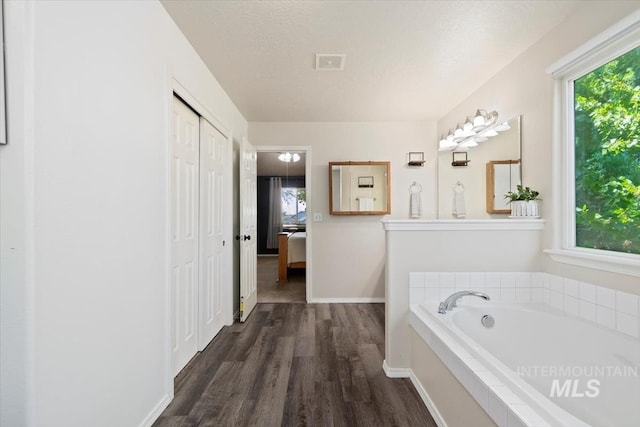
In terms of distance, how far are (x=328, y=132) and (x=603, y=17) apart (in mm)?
2727

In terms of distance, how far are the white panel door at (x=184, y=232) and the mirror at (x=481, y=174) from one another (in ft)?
8.18

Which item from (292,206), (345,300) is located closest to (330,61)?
(345,300)

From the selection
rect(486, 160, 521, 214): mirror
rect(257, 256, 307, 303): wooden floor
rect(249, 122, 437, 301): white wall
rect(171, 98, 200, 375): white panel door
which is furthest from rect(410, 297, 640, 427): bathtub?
rect(257, 256, 307, 303): wooden floor

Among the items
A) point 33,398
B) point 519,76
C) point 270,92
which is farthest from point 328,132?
point 33,398

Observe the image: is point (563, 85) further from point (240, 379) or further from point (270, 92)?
point (240, 379)

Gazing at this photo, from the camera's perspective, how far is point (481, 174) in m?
2.88

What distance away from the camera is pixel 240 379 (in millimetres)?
2074

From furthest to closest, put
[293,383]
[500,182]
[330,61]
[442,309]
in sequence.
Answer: [500,182] < [330,61] < [293,383] < [442,309]

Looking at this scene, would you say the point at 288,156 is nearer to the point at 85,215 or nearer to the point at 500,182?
the point at 500,182

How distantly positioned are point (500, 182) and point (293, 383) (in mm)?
2242

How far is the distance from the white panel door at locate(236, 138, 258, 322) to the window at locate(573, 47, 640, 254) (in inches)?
110

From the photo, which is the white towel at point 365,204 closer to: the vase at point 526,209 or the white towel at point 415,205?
the white towel at point 415,205

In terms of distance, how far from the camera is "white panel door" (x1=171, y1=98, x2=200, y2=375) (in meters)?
2.08

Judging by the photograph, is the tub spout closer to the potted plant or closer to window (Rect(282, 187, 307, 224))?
the potted plant
